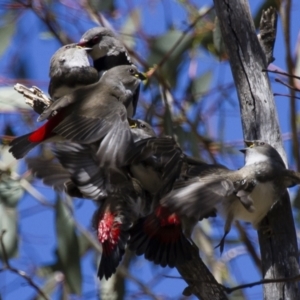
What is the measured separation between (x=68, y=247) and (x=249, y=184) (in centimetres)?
136

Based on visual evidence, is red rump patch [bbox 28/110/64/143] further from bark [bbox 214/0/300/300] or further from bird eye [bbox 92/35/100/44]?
bird eye [bbox 92/35/100/44]

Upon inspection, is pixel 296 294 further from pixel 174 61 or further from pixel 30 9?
pixel 30 9

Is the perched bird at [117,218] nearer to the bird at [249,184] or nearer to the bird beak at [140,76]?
the bird at [249,184]

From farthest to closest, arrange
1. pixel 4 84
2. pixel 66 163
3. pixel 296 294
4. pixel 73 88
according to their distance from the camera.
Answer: pixel 4 84
pixel 73 88
pixel 66 163
pixel 296 294

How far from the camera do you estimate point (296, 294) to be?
9.36ft

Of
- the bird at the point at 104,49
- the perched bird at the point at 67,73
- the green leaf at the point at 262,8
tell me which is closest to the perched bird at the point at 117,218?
the perched bird at the point at 67,73

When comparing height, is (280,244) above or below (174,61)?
below

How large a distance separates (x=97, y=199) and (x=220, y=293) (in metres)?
0.59

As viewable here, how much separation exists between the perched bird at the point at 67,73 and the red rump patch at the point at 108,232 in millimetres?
715

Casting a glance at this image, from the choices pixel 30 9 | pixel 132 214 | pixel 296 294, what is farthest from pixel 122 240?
pixel 30 9

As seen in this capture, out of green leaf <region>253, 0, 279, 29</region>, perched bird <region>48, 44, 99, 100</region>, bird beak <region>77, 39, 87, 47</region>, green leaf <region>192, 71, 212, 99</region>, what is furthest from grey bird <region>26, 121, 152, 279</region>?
green leaf <region>192, 71, 212, 99</region>

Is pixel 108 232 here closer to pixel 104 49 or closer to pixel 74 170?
pixel 74 170

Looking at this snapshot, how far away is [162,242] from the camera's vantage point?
9.70 ft

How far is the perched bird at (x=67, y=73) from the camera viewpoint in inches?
144
